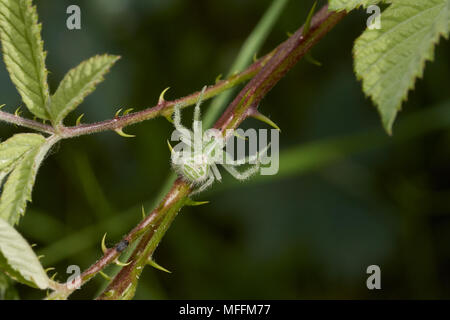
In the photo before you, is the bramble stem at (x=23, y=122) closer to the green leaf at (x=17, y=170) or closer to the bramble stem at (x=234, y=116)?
the green leaf at (x=17, y=170)

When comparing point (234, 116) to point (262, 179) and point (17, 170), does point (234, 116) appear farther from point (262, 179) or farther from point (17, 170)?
point (262, 179)

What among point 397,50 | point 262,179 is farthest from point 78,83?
point 262,179

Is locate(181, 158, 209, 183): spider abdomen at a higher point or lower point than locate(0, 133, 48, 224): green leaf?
higher

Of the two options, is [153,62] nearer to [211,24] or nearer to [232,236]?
[211,24]

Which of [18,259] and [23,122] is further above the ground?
[23,122]

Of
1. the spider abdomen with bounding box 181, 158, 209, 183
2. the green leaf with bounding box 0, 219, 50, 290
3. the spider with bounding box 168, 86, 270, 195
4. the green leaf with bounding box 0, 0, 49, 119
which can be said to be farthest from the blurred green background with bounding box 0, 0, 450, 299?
the green leaf with bounding box 0, 219, 50, 290

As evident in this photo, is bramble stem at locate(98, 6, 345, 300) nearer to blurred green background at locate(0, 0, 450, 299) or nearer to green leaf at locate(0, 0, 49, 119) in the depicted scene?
green leaf at locate(0, 0, 49, 119)
